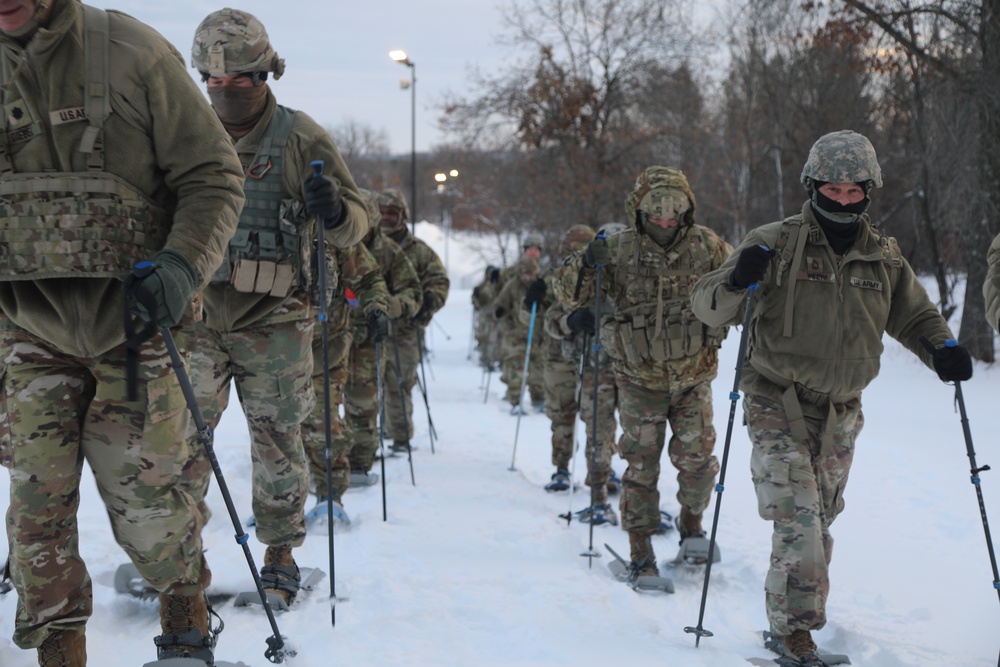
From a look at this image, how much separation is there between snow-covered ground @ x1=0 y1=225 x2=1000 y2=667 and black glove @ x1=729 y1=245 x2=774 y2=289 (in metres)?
1.71

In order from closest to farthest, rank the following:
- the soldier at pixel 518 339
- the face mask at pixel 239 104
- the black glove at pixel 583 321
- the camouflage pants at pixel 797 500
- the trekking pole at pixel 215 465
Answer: the trekking pole at pixel 215 465
the camouflage pants at pixel 797 500
the face mask at pixel 239 104
the black glove at pixel 583 321
the soldier at pixel 518 339

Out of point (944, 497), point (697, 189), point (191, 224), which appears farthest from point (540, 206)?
point (191, 224)

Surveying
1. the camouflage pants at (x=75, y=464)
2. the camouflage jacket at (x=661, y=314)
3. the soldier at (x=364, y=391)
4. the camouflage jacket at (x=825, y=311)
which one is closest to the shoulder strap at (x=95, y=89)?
the camouflage pants at (x=75, y=464)

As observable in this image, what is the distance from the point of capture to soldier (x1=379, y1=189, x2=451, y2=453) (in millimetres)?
8234

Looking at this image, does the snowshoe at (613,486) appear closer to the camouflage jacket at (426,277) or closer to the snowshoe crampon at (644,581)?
the snowshoe crampon at (644,581)

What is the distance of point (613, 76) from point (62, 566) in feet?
62.6

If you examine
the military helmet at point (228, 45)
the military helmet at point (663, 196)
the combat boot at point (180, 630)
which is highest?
the military helmet at point (228, 45)

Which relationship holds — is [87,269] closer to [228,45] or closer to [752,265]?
[228,45]

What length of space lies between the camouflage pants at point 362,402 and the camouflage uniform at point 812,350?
3.88 metres

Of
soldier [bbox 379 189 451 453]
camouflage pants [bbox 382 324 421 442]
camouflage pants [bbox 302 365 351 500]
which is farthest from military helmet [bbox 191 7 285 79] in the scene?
camouflage pants [bbox 382 324 421 442]

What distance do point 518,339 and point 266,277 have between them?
8839 mm

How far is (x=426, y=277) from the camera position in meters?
8.68

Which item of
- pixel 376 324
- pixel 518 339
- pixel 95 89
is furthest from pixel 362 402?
pixel 518 339

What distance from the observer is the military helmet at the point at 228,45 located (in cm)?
384
